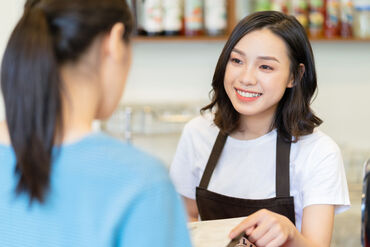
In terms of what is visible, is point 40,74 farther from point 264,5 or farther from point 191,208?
point 264,5

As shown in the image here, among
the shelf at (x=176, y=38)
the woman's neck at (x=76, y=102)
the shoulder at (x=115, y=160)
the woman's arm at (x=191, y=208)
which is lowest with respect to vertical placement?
the woman's arm at (x=191, y=208)

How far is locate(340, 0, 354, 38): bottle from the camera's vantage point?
2.64m

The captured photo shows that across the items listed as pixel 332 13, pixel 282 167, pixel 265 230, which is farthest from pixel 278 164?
pixel 332 13

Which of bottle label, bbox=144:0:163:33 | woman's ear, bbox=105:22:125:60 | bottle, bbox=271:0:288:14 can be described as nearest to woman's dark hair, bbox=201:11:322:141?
woman's ear, bbox=105:22:125:60

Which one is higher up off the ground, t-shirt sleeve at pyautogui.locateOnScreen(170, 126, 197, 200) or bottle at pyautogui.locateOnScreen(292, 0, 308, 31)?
bottle at pyautogui.locateOnScreen(292, 0, 308, 31)

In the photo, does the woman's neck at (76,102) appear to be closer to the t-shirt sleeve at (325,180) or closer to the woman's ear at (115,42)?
the woman's ear at (115,42)

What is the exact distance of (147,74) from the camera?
273cm

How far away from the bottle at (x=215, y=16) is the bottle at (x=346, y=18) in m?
0.60

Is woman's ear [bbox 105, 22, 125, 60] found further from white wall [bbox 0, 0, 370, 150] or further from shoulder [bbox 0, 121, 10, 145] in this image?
white wall [bbox 0, 0, 370, 150]

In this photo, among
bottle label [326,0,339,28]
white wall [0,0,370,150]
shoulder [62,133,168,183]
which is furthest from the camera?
white wall [0,0,370,150]

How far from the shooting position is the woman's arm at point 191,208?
174 cm

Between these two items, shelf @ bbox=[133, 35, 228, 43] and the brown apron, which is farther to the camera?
shelf @ bbox=[133, 35, 228, 43]

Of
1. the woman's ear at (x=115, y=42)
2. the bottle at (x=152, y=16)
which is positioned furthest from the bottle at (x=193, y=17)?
the woman's ear at (x=115, y=42)

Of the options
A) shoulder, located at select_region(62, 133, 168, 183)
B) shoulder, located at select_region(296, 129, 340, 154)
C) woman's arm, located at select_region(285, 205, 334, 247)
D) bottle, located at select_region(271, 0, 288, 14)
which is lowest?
woman's arm, located at select_region(285, 205, 334, 247)
